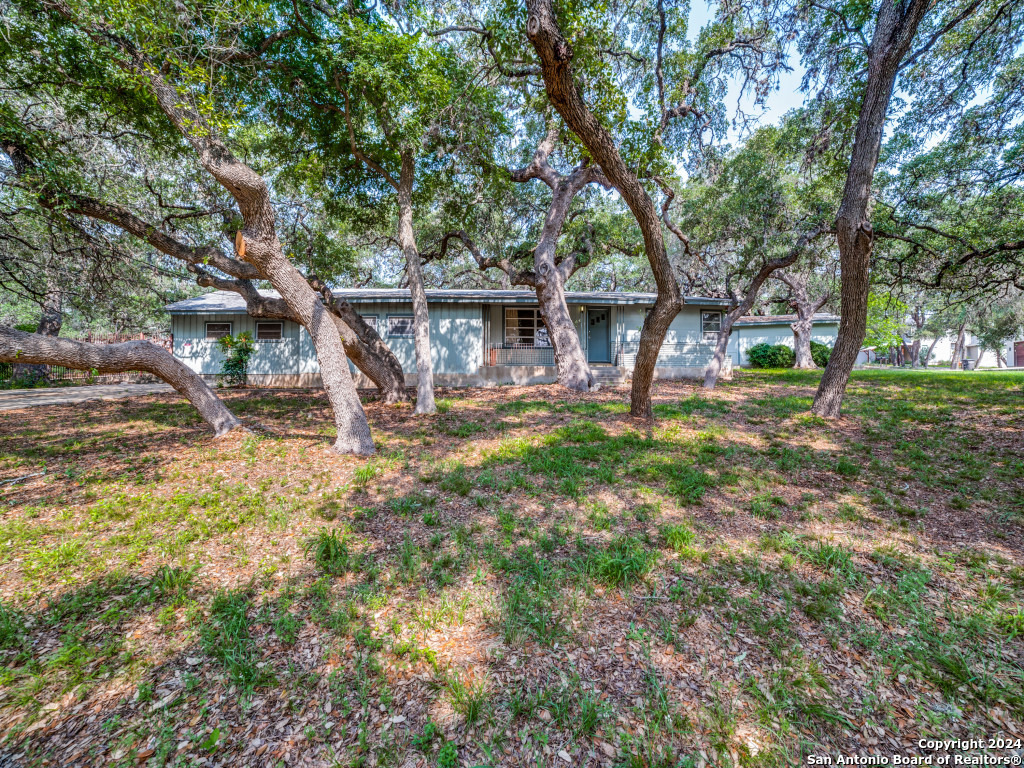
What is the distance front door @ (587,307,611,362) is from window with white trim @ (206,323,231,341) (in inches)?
522

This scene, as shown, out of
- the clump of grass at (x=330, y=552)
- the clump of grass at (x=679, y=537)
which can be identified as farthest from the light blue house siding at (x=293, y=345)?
the clump of grass at (x=679, y=537)

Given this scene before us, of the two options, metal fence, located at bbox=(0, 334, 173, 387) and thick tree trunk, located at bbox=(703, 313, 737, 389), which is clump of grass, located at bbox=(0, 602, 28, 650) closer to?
thick tree trunk, located at bbox=(703, 313, 737, 389)

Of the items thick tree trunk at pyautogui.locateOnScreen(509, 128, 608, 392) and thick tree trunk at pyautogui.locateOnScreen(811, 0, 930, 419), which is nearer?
thick tree trunk at pyautogui.locateOnScreen(811, 0, 930, 419)

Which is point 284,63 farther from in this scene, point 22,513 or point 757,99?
point 757,99

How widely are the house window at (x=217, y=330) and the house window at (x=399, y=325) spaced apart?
5.49 meters

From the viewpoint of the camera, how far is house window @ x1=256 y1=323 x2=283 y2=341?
13442 mm

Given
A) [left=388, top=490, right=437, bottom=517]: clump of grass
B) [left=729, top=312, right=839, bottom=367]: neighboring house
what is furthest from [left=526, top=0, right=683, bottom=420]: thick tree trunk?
[left=729, top=312, right=839, bottom=367]: neighboring house

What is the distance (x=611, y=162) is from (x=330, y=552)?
17.0 feet

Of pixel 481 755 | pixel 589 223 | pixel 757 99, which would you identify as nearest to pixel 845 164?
pixel 757 99

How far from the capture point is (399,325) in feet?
44.2

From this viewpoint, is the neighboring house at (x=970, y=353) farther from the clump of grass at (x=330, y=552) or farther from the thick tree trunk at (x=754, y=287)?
the clump of grass at (x=330, y=552)

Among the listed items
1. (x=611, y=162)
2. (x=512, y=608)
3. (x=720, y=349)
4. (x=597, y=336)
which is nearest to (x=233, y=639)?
(x=512, y=608)

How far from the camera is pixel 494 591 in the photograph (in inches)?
102

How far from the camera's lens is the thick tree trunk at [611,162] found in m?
3.61
